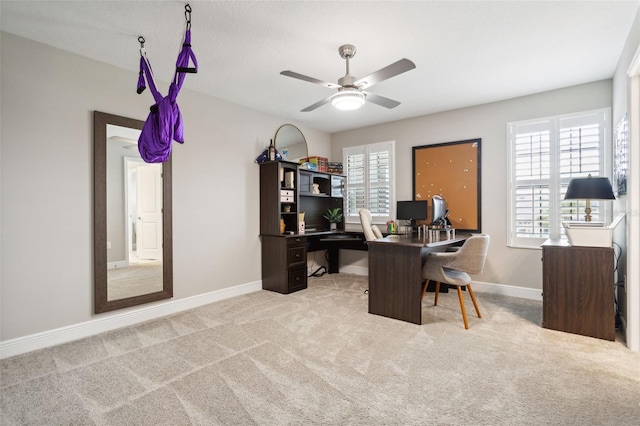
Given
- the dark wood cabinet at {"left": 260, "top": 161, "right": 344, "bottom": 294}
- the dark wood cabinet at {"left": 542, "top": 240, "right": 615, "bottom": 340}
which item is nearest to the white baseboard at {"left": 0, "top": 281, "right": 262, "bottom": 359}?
the dark wood cabinet at {"left": 260, "top": 161, "right": 344, "bottom": 294}

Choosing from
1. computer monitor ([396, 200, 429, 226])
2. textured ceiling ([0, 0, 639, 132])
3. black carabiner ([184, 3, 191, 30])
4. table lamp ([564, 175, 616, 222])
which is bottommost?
computer monitor ([396, 200, 429, 226])

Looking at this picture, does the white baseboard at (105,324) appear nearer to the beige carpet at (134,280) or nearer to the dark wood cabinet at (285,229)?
the beige carpet at (134,280)

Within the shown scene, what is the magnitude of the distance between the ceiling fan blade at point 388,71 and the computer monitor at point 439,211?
7.02 ft

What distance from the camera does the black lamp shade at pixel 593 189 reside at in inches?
111

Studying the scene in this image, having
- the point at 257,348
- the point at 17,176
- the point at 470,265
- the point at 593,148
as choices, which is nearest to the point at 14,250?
the point at 17,176

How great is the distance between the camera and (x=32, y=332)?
8.53ft

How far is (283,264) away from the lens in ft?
14.0

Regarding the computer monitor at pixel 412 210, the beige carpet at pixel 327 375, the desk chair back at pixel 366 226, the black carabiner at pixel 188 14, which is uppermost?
the black carabiner at pixel 188 14

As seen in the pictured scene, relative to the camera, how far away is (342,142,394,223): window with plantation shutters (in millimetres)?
5223

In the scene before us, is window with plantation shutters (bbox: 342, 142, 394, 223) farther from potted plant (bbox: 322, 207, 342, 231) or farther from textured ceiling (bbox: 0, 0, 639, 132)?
textured ceiling (bbox: 0, 0, 639, 132)

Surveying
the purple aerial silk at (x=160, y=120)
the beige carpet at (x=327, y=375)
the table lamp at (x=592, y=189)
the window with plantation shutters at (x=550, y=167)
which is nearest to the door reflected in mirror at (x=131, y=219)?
the beige carpet at (x=327, y=375)

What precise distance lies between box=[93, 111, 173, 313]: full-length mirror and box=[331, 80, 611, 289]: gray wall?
11.6 feet

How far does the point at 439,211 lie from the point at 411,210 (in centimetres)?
46

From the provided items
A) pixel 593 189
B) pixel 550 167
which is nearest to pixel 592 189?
pixel 593 189
